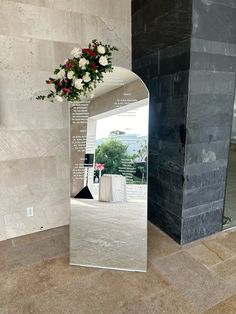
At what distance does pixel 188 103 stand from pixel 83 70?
1.00m

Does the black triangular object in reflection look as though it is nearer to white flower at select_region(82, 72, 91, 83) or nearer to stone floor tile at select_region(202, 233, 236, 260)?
white flower at select_region(82, 72, 91, 83)

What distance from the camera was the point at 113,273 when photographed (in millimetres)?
2137

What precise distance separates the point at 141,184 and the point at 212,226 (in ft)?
3.75


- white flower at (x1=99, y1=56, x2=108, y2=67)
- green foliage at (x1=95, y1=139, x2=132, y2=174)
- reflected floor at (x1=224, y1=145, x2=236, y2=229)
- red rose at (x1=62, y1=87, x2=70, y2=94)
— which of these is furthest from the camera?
reflected floor at (x1=224, y1=145, x2=236, y2=229)

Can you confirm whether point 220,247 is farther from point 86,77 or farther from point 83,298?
point 86,77

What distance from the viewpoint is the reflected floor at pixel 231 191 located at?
2.67 m

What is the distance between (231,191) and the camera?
311 centimetres

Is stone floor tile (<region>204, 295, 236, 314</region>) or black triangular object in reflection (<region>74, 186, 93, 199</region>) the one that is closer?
stone floor tile (<region>204, 295, 236, 314</region>)

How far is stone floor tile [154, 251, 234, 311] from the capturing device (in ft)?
6.17

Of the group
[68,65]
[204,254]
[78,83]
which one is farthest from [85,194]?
[204,254]

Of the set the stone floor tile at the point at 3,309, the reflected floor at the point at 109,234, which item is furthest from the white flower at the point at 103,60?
the stone floor tile at the point at 3,309

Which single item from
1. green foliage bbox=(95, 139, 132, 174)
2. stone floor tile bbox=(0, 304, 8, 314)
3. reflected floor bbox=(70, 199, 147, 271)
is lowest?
stone floor tile bbox=(0, 304, 8, 314)

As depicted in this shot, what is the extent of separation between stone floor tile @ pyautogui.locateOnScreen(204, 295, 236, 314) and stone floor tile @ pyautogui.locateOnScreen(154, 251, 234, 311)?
0.10ft

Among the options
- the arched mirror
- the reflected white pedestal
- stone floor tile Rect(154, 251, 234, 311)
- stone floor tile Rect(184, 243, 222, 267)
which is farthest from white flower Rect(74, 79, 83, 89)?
stone floor tile Rect(184, 243, 222, 267)
